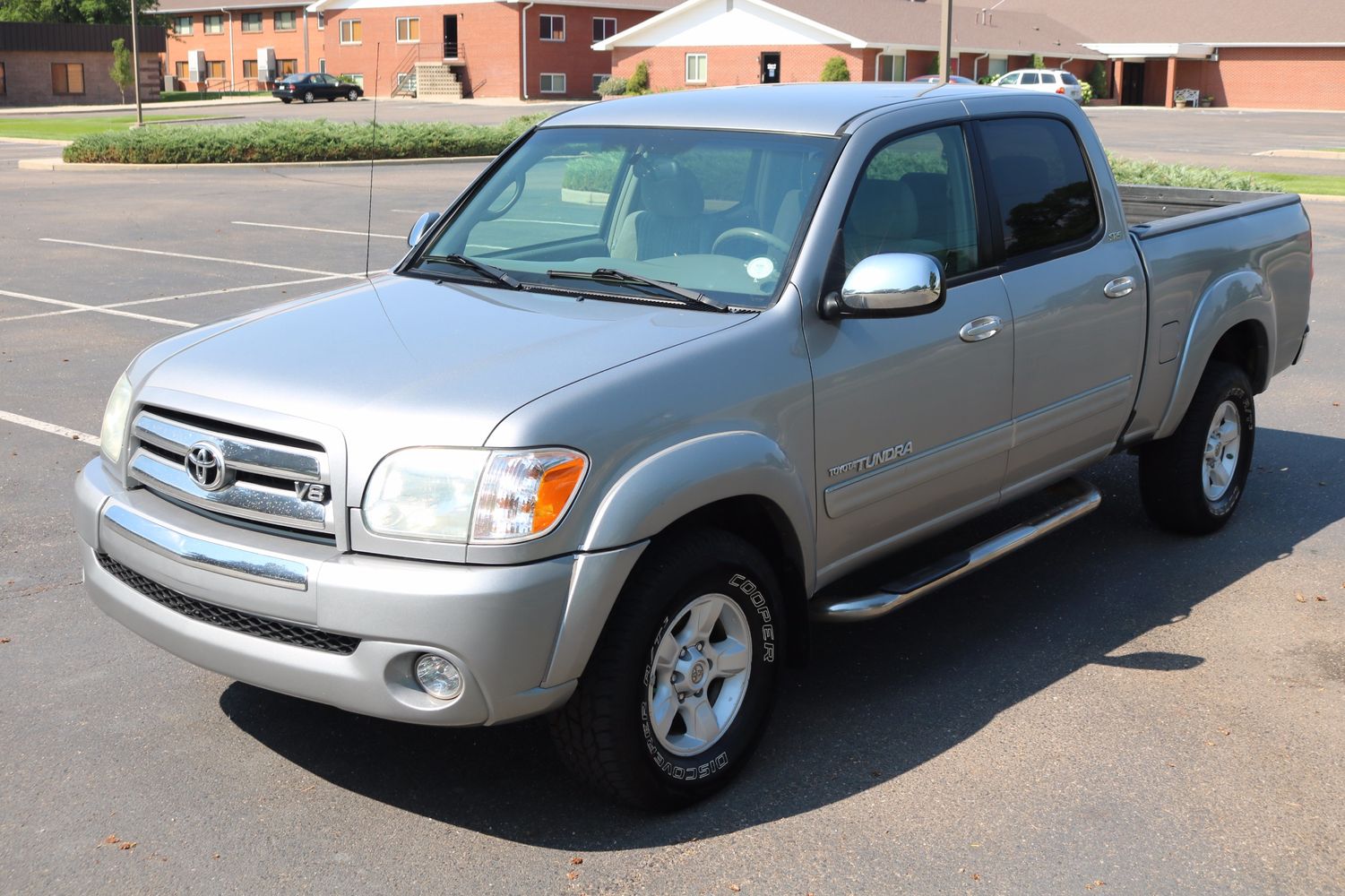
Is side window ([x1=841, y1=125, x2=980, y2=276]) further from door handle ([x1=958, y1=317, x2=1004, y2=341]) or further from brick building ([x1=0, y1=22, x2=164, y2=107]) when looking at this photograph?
brick building ([x1=0, y1=22, x2=164, y2=107])

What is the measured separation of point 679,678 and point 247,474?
1.33m

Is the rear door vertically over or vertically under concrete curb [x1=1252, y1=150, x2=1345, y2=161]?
under

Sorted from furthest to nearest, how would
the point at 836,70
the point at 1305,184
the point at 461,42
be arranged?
the point at 461,42 → the point at 836,70 → the point at 1305,184

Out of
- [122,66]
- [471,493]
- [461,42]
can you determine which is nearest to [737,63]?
[461,42]

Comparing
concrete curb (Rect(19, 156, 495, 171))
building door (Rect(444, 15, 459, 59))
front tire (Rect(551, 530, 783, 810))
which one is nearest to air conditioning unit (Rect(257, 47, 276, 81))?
building door (Rect(444, 15, 459, 59))

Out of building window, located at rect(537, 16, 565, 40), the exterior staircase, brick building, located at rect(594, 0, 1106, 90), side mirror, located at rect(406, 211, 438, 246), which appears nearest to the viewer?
side mirror, located at rect(406, 211, 438, 246)

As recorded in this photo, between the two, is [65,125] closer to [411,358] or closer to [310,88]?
[310,88]

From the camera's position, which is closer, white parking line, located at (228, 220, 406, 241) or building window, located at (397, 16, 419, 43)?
white parking line, located at (228, 220, 406, 241)

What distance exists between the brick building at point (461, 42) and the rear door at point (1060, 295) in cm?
6114

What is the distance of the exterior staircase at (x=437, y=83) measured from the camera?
68438 mm

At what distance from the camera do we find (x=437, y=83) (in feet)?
227

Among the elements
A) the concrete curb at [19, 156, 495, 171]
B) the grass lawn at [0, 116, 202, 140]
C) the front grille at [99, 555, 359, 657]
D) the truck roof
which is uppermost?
the grass lawn at [0, 116, 202, 140]

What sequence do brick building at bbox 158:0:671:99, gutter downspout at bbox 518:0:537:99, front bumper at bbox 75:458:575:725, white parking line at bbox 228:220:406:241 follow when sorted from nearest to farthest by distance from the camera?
front bumper at bbox 75:458:575:725 < white parking line at bbox 228:220:406:241 < gutter downspout at bbox 518:0:537:99 < brick building at bbox 158:0:671:99

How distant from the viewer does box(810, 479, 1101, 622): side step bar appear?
4559 millimetres
